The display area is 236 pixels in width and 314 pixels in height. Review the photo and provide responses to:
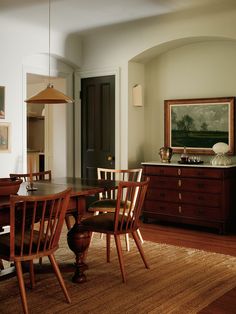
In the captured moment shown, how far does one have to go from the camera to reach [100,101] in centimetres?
690

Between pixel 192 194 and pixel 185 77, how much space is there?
1721mm

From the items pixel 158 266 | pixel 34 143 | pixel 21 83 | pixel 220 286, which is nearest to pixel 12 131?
pixel 21 83

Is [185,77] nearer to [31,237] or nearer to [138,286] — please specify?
[138,286]

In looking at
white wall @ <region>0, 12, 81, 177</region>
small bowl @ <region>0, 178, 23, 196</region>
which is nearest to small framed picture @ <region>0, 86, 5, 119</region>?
white wall @ <region>0, 12, 81, 177</region>

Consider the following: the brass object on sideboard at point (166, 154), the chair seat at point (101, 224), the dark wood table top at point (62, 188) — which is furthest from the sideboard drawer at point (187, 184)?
the chair seat at point (101, 224)

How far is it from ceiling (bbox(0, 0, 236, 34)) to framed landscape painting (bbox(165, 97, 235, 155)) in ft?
4.31

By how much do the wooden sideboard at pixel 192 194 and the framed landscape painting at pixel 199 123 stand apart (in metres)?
0.55

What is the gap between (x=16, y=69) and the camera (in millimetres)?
6051

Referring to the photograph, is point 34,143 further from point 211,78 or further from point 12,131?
point 211,78

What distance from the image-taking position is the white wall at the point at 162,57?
5.78 meters

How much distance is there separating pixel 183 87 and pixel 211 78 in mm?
442

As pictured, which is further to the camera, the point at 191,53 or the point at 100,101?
the point at 100,101

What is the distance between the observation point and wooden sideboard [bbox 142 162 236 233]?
5.60m

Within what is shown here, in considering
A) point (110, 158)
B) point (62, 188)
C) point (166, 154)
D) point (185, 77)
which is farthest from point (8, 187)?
point (185, 77)
